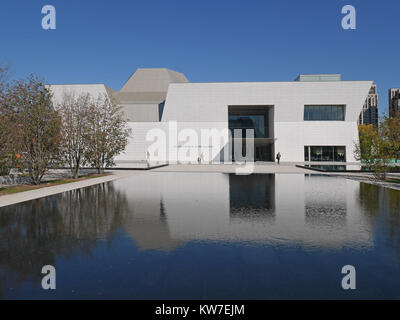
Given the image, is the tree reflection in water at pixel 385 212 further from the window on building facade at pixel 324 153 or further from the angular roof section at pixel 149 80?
the angular roof section at pixel 149 80

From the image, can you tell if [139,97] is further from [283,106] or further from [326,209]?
[326,209]

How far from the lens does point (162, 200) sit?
1067 cm

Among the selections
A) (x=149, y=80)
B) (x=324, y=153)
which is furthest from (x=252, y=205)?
(x=149, y=80)

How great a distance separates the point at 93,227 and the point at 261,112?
4352 centimetres

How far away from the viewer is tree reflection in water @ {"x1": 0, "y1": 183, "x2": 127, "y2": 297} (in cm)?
452

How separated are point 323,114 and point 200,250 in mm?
41719

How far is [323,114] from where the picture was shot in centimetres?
4166

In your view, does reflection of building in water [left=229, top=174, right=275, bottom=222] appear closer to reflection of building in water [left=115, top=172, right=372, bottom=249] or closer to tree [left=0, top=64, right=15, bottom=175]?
reflection of building in water [left=115, top=172, right=372, bottom=249]

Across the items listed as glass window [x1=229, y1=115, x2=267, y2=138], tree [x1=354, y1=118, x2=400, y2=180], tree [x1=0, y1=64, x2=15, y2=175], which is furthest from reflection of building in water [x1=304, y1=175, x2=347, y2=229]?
glass window [x1=229, y1=115, x2=267, y2=138]

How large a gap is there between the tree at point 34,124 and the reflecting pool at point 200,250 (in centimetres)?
691

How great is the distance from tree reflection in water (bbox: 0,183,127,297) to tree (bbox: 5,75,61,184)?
6.11 metres

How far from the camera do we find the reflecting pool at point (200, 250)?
372 centimetres

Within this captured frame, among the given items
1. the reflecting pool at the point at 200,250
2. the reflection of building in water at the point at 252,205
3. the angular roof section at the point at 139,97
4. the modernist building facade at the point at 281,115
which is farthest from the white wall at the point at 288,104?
the reflecting pool at the point at 200,250
